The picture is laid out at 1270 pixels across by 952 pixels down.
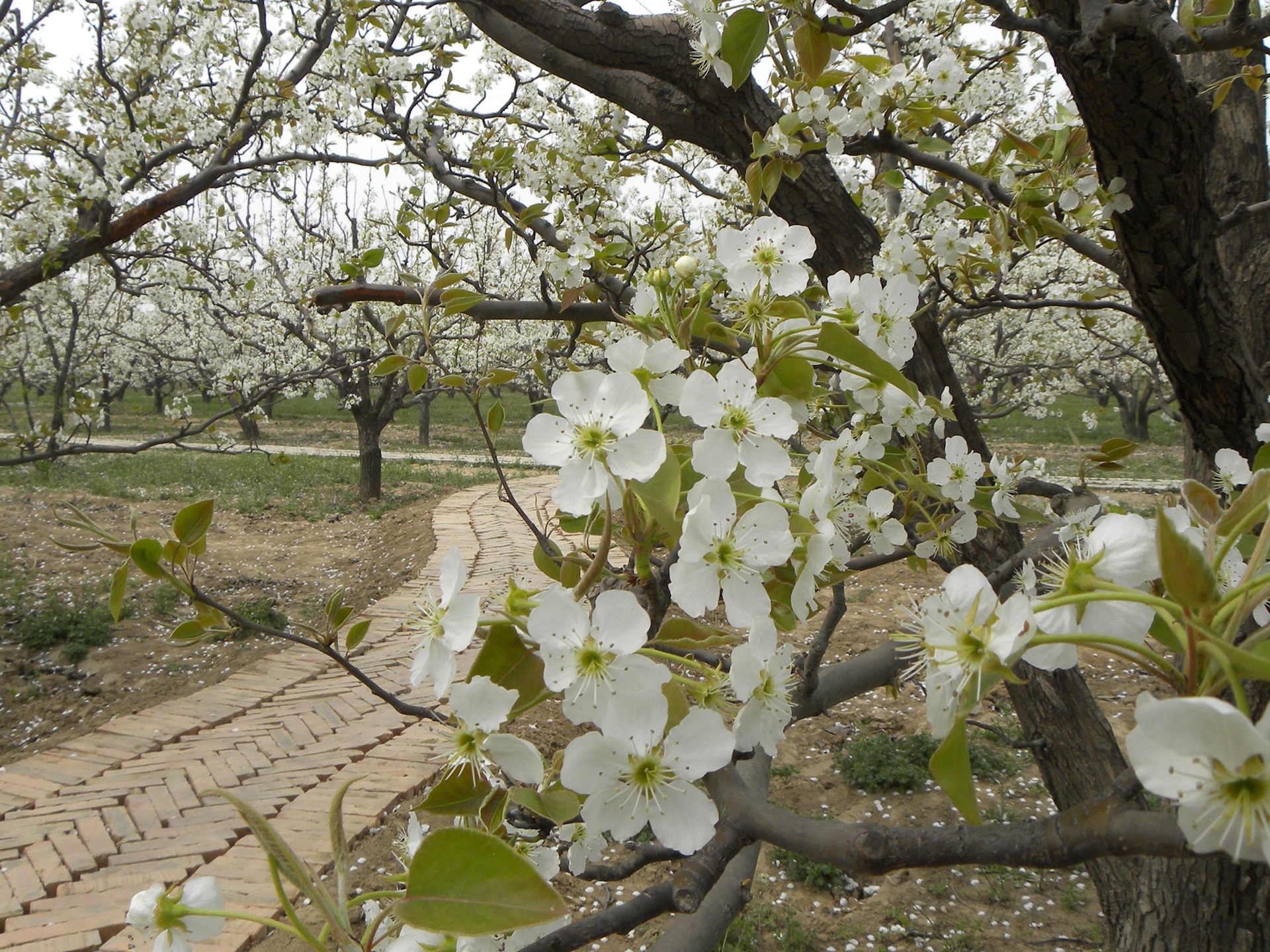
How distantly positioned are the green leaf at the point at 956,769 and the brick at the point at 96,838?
3043mm

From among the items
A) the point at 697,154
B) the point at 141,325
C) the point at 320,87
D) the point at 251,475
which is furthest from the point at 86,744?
the point at 141,325

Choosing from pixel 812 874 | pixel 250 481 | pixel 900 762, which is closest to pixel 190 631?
pixel 812 874

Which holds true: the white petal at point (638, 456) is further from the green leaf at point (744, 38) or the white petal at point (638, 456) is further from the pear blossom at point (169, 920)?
the green leaf at point (744, 38)

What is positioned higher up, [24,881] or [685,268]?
[685,268]

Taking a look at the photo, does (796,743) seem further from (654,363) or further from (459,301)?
(654,363)

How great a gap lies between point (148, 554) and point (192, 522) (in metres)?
0.07

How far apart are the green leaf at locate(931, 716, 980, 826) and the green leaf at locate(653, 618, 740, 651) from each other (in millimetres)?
214

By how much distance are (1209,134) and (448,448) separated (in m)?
17.8

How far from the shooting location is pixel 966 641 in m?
0.52

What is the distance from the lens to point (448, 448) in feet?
60.0

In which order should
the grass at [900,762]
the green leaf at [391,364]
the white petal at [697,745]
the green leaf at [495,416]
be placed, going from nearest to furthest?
the white petal at [697,745], the green leaf at [391,364], the green leaf at [495,416], the grass at [900,762]

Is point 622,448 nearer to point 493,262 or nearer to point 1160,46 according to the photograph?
point 1160,46

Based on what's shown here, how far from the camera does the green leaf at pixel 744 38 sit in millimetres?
1007

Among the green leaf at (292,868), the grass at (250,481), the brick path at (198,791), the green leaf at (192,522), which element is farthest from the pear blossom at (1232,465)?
the grass at (250,481)
